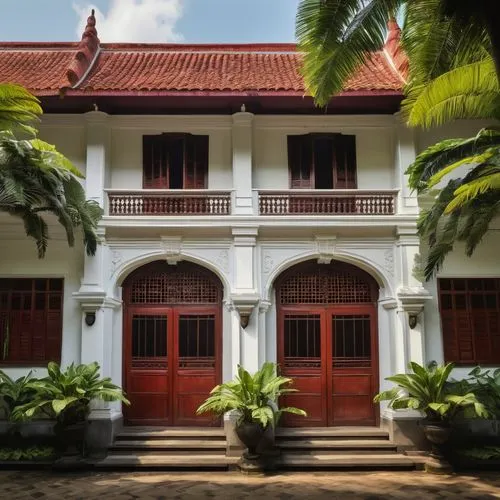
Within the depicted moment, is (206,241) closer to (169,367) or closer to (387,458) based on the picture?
(169,367)

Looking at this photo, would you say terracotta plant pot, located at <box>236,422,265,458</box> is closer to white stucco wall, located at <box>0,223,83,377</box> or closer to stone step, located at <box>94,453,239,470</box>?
stone step, located at <box>94,453,239,470</box>

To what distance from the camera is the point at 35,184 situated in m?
8.78

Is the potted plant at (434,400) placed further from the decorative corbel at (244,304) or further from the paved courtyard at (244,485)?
the decorative corbel at (244,304)

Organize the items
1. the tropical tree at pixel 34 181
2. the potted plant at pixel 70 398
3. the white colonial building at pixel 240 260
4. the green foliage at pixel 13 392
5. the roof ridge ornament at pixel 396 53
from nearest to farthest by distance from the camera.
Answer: the tropical tree at pixel 34 181, the potted plant at pixel 70 398, the green foliage at pixel 13 392, the white colonial building at pixel 240 260, the roof ridge ornament at pixel 396 53

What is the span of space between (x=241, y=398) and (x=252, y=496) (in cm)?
174

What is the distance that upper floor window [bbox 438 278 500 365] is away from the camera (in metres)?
10.7

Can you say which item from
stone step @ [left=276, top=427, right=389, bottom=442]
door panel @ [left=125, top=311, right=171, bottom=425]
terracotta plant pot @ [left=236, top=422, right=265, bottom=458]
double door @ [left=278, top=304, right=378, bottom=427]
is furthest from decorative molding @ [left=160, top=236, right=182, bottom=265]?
stone step @ [left=276, top=427, right=389, bottom=442]

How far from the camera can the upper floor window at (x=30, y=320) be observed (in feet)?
35.0

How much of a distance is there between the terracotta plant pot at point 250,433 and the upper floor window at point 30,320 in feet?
12.9

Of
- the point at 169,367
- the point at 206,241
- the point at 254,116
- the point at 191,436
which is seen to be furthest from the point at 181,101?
the point at 191,436

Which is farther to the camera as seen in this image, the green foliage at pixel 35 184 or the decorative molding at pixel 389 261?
the decorative molding at pixel 389 261

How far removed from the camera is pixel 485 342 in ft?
35.1

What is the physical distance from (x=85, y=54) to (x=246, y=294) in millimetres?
7038

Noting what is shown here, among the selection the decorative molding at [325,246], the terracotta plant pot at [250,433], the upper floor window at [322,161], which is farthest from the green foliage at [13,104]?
the terracotta plant pot at [250,433]
